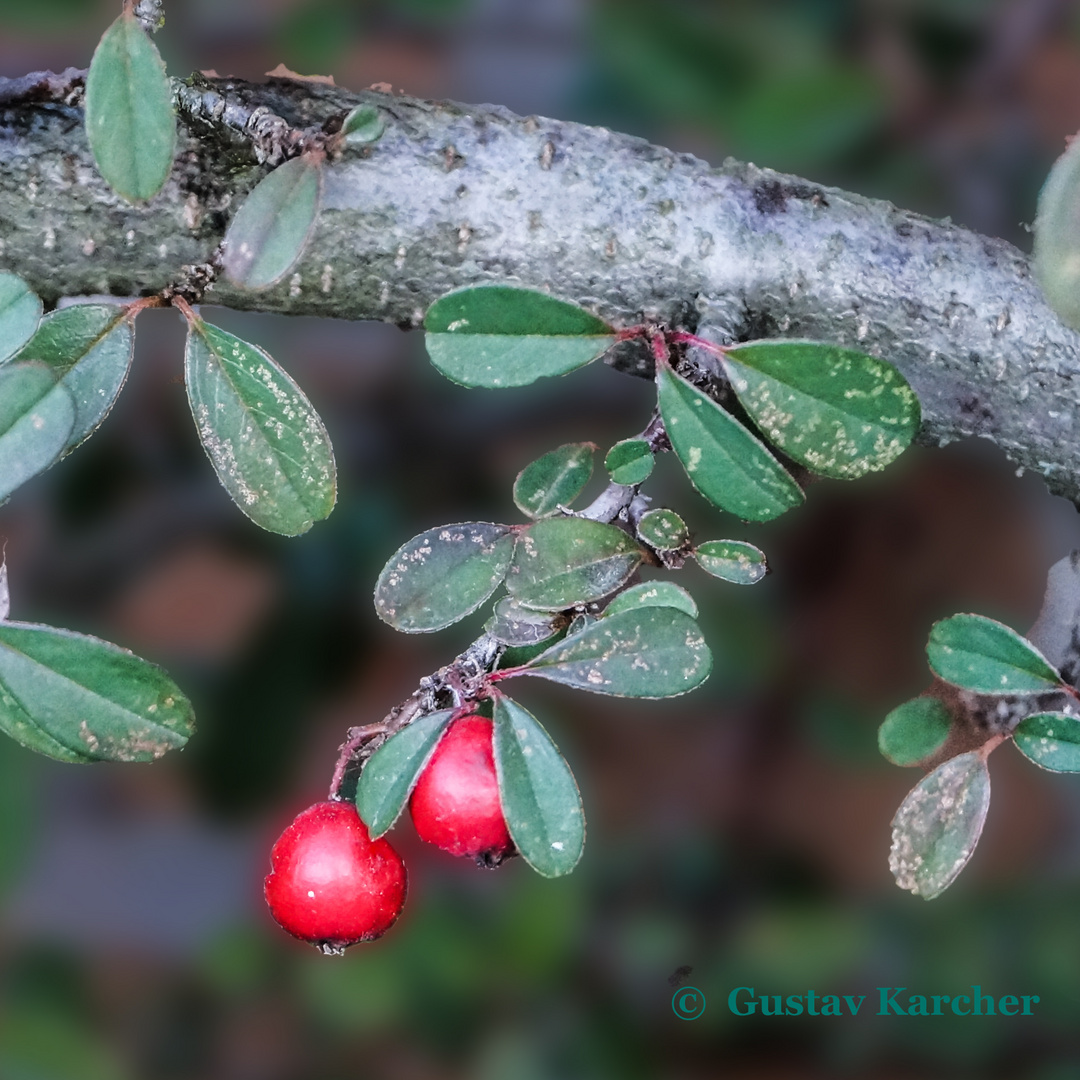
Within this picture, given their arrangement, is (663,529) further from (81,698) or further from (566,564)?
(81,698)

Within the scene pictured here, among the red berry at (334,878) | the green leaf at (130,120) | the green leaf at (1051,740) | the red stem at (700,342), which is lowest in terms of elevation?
the red berry at (334,878)

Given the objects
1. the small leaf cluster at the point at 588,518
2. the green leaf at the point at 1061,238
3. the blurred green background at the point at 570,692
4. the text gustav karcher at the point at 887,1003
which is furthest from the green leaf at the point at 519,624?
the text gustav karcher at the point at 887,1003

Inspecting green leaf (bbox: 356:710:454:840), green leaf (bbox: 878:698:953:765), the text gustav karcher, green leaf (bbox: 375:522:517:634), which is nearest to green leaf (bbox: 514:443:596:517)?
green leaf (bbox: 375:522:517:634)

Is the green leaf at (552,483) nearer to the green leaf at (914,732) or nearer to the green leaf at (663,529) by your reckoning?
the green leaf at (663,529)

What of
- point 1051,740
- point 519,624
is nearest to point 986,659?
point 1051,740

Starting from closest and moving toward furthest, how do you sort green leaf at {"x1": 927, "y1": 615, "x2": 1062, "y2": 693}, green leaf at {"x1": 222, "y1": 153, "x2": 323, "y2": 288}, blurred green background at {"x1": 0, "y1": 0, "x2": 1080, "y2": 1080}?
green leaf at {"x1": 222, "y1": 153, "x2": 323, "y2": 288}
green leaf at {"x1": 927, "y1": 615, "x2": 1062, "y2": 693}
blurred green background at {"x1": 0, "y1": 0, "x2": 1080, "y2": 1080}

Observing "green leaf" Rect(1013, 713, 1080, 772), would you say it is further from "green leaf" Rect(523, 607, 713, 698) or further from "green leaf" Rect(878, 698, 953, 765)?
"green leaf" Rect(523, 607, 713, 698)

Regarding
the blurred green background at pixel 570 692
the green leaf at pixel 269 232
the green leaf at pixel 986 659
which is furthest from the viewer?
the blurred green background at pixel 570 692
